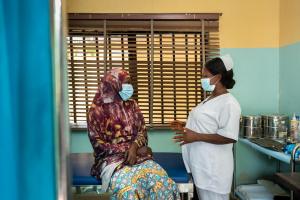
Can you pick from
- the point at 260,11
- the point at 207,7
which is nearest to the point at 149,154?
the point at 207,7

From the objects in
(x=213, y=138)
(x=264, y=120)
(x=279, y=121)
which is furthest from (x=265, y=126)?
(x=213, y=138)

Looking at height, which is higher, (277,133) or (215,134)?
(215,134)

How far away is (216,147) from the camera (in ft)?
7.96

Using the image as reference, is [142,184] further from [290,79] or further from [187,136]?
[290,79]

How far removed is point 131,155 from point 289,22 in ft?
7.42


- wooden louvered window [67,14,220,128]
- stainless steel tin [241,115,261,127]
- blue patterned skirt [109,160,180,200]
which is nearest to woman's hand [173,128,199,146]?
blue patterned skirt [109,160,180,200]

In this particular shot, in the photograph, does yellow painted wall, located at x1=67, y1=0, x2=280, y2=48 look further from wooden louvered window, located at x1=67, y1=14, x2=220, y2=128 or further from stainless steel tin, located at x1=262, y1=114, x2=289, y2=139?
stainless steel tin, located at x1=262, y1=114, x2=289, y2=139

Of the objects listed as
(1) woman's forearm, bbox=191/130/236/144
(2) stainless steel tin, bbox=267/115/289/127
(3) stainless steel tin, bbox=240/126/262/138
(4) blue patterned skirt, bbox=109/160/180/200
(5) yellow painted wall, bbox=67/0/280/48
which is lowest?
(4) blue patterned skirt, bbox=109/160/180/200

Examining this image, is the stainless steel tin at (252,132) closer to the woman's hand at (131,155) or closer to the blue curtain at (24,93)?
the woman's hand at (131,155)

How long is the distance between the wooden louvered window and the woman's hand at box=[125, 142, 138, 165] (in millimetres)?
1281

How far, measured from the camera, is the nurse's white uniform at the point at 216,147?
2.38m

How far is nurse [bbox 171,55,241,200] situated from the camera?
238 cm

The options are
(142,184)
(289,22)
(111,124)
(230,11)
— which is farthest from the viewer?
(230,11)

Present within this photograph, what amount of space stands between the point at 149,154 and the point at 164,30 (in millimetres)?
1672
